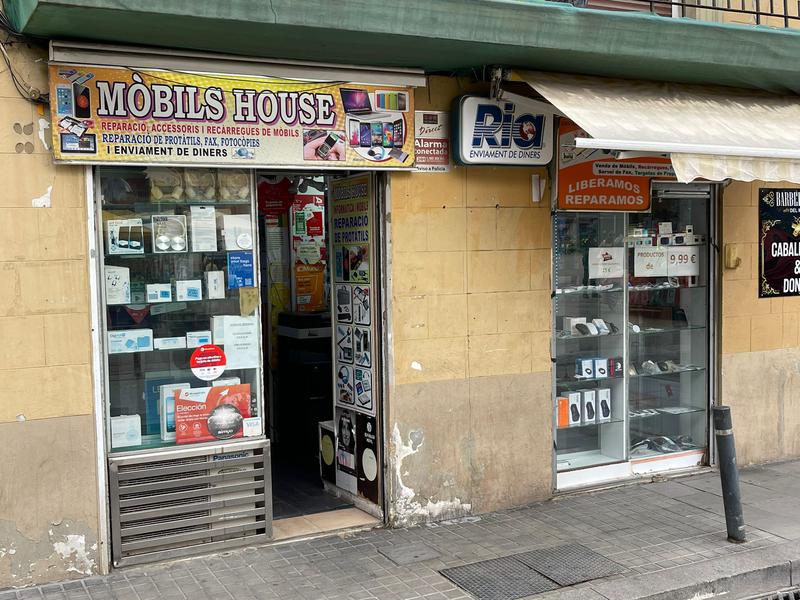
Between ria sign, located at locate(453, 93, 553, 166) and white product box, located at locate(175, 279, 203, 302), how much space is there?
7.19ft

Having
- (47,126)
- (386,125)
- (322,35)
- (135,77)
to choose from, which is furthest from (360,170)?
(47,126)

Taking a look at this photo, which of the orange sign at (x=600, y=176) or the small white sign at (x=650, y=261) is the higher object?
the orange sign at (x=600, y=176)

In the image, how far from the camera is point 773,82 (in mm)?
7516

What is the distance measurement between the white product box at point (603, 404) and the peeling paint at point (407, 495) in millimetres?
1931

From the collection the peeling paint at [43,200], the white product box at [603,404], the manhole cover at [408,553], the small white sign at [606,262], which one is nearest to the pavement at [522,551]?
the manhole cover at [408,553]

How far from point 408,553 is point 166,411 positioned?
199 centimetres

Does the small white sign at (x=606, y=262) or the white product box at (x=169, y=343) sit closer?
the white product box at (x=169, y=343)

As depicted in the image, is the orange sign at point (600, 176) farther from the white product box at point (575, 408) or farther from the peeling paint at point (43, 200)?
the peeling paint at point (43, 200)

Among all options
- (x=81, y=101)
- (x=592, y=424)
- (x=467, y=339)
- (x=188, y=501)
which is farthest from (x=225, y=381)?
(x=592, y=424)

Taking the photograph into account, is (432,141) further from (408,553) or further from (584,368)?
(408,553)

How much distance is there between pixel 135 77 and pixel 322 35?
1.26 meters

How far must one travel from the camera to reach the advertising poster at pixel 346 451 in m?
7.23

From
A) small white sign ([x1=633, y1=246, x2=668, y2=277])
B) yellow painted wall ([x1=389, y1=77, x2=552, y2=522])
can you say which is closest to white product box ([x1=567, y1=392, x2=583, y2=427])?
yellow painted wall ([x1=389, y1=77, x2=552, y2=522])

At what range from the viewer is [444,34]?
5.70 metres
